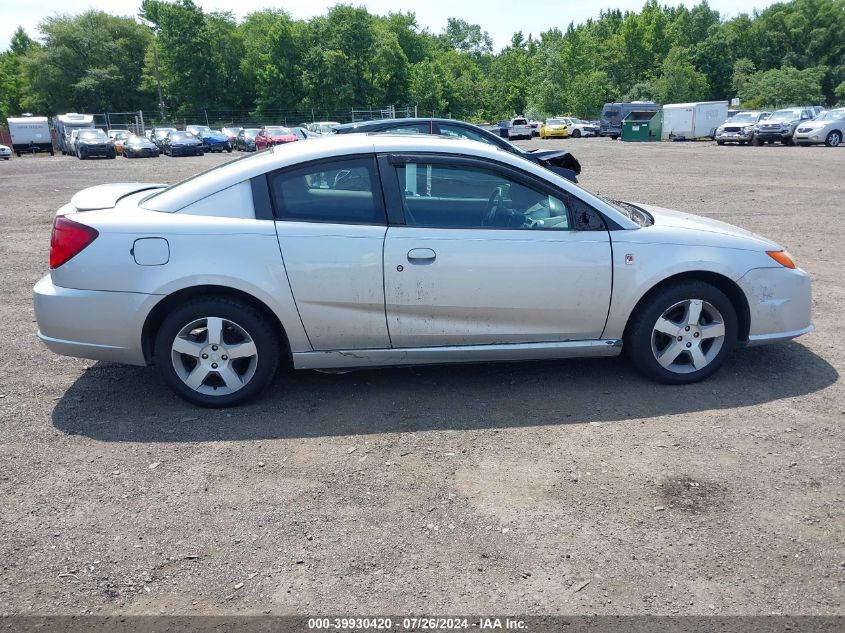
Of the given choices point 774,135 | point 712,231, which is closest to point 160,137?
point 774,135

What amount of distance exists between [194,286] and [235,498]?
142 cm

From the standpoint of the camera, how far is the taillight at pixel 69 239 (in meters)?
4.33

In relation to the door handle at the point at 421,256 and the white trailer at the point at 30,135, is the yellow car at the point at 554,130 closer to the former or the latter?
the white trailer at the point at 30,135

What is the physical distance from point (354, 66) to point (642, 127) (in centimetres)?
3761

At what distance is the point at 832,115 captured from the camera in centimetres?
3231

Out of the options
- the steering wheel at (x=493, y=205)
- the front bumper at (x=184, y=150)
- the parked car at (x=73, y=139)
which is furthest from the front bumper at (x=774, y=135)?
the steering wheel at (x=493, y=205)

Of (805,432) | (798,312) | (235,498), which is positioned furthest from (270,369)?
(798,312)

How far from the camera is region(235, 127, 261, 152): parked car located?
141 ft

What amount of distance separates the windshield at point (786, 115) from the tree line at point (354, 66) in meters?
43.5

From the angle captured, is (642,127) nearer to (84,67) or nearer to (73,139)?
(73,139)

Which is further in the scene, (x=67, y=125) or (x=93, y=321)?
(x=67, y=125)

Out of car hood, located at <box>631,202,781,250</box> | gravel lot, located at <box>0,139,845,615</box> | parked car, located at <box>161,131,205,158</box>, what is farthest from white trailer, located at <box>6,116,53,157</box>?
car hood, located at <box>631,202,781,250</box>

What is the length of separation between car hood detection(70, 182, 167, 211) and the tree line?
223ft

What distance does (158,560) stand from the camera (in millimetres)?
3033
